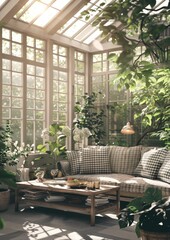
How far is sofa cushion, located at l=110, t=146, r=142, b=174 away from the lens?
618 centimetres

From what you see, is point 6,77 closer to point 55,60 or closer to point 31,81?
point 31,81

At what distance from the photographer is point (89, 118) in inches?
300

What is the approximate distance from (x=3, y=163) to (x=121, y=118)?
3043 mm

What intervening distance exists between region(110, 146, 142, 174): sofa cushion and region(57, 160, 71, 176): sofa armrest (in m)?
0.75

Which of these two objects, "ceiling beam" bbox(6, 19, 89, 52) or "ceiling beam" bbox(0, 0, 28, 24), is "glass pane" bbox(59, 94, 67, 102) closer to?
"ceiling beam" bbox(6, 19, 89, 52)

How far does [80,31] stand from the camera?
770 centimetres

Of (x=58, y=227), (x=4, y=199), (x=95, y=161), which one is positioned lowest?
(x=58, y=227)

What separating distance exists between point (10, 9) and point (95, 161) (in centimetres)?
283

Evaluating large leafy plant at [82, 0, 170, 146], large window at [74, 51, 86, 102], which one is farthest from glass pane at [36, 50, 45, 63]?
large leafy plant at [82, 0, 170, 146]

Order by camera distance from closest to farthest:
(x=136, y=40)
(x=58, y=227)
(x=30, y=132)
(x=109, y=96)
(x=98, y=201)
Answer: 1. (x=136, y=40)
2. (x=58, y=227)
3. (x=98, y=201)
4. (x=30, y=132)
5. (x=109, y=96)

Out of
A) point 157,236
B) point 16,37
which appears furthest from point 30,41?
point 157,236

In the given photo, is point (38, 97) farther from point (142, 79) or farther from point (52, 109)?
point (142, 79)

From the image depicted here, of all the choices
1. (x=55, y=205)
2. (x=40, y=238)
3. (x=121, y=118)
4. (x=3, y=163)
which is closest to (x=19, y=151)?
(x=3, y=163)

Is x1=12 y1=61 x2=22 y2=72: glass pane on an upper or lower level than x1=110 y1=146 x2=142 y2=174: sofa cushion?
upper
